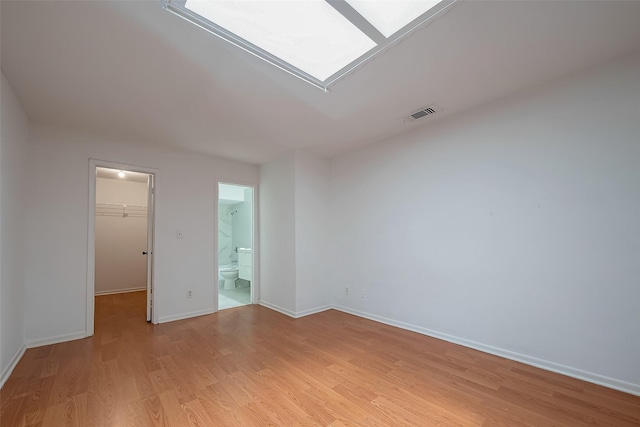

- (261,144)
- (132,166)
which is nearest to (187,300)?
(132,166)

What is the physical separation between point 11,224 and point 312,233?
3226mm

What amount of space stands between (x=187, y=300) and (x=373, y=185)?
10.6 ft

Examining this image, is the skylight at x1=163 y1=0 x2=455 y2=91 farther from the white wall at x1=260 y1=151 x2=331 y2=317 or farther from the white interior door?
the white interior door

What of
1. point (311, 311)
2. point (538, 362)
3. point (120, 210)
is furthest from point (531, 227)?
point (120, 210)

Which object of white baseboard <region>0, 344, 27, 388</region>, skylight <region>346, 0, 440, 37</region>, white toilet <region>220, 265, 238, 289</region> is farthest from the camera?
white toilet <region>220, 265, 238, 289</region>

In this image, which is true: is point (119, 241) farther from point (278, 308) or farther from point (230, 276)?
point (278, 308)

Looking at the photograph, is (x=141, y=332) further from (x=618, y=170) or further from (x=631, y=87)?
(x=631, y=87)

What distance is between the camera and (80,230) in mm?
3160

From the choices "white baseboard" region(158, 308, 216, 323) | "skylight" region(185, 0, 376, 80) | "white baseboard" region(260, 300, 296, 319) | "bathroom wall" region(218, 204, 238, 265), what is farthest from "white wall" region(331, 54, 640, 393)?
"bathroom wall" region(218, 204, 238, 265)

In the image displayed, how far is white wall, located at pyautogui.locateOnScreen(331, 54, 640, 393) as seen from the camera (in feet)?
6.62

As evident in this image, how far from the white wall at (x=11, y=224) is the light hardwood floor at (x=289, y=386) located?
282 mm

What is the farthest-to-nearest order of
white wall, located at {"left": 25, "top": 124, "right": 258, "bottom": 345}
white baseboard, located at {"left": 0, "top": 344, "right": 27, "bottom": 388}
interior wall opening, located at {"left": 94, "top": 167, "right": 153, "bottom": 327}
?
interior wall opening, located at {"left": 94, "top": 167, "right": 153, "bottom": 327} → white wall, located at {"left": 25, "top": 124, "right": 258, "bottom": 345} → white baseboard, located at {"left": 0, "top": 344, "right": 27, "bottom": 388}

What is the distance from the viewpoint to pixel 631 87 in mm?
2010

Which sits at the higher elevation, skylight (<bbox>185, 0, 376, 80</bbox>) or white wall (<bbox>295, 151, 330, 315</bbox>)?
skylight (<bbox>185, 0, 376, 80</bbox>)
